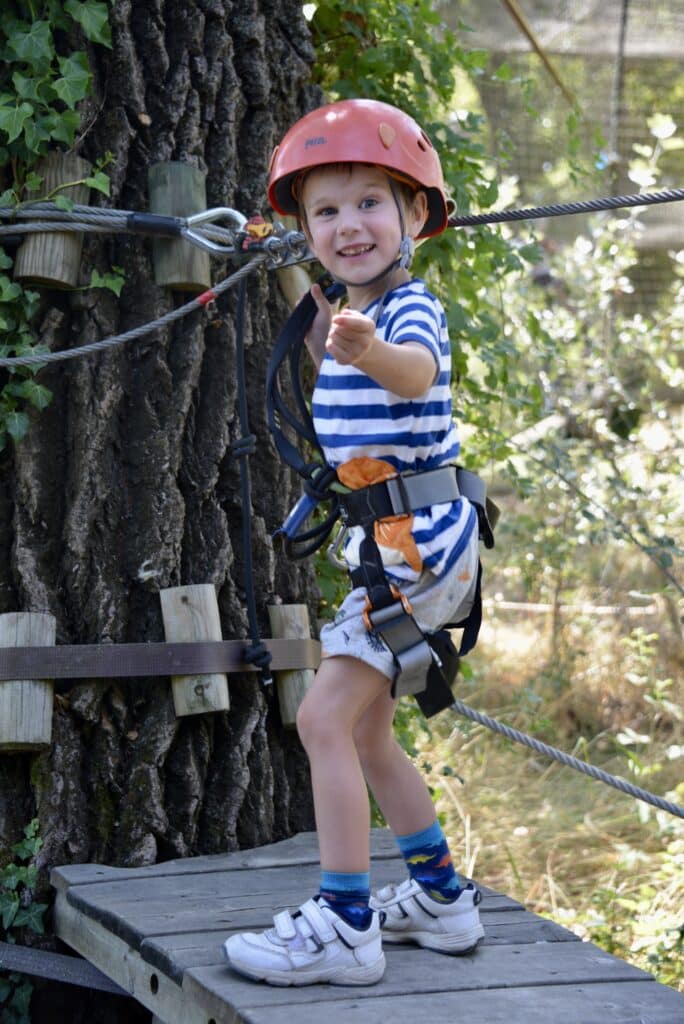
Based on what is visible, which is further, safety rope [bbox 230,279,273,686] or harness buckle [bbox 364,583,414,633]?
safety rope [bbox 230,279,273,686]

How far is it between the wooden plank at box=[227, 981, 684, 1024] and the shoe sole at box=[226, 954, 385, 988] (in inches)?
1.1

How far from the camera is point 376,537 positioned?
87.3 inches

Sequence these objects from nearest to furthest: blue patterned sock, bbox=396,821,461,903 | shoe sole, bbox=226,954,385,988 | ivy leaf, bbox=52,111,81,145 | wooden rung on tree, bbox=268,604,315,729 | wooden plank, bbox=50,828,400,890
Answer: shoe sole, bbox=226,954,385,988 → blue patterned sock, bbox=396,821,461,903 → wooden plank, bbox=50,828,400,890 → ivy leaf, bbox=52,111,81,145 → wooden rung on tree, bbox=268,604,315,729

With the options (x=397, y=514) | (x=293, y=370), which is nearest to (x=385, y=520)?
(x=397, y=514)

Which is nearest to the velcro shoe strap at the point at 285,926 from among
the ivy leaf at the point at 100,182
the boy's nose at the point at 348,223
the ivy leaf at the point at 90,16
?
the boy's nose at the point at 348,223

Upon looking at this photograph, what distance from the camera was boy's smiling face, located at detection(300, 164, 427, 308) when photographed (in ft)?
7.28

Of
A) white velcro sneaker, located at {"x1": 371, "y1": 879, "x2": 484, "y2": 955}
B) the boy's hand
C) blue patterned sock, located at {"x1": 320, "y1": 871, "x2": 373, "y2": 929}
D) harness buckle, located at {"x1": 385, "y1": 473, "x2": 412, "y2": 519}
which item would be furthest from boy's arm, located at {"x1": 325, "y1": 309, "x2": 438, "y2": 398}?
white velcro sneaker, located at {"x1": 371, "y1": 879, "x2": 484, "y2": 955}

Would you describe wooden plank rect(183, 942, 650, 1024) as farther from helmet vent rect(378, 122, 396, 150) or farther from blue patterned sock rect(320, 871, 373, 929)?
helmet vent rect(378, 122, 396, 150)

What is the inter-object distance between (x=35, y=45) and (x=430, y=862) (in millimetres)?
1969

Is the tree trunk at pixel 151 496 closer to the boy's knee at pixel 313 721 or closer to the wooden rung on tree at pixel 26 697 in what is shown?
the wooden rung on tree at pixel 26 697

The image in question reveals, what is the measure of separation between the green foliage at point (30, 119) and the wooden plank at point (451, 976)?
135 cm

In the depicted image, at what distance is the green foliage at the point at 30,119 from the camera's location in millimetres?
2758

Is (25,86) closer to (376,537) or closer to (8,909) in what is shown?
(376,537)

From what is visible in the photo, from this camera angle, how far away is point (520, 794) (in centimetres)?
542
